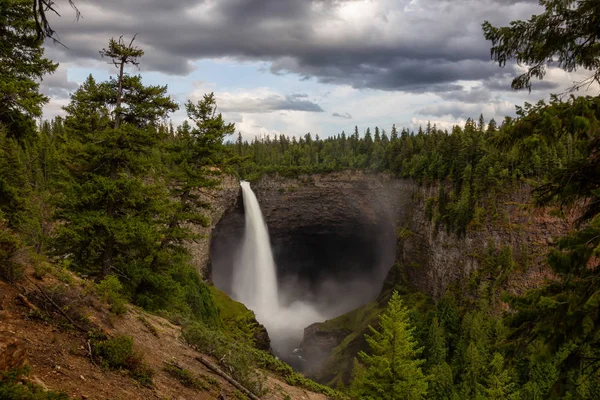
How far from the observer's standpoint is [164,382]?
8594 mm

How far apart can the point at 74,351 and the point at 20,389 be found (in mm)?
2644

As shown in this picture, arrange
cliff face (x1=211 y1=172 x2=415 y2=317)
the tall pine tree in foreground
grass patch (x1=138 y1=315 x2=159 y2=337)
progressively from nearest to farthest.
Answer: grass patch (x1=138 y1=315 x2=159 y2=337), the tall pine tree in foreground, cliff face (x1=211 y1=172 x2=415 y2=317)

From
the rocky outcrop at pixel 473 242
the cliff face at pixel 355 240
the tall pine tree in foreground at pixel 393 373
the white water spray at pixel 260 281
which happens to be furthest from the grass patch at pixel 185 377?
the white water spray at pixel 260 281

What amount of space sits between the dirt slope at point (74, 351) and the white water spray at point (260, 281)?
55297mm

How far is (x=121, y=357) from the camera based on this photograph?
25.8 feet

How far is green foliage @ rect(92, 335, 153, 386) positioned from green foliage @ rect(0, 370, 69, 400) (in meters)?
2.00

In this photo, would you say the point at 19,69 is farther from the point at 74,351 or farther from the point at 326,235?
the point at 326,235

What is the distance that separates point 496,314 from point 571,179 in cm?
3845

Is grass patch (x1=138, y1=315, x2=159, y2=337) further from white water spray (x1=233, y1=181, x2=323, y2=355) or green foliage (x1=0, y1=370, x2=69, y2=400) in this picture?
white water spray (x1=233, y1=181, x2=323, y2=355)

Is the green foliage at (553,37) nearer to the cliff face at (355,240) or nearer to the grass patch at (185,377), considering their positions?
the grass patch at (185,377)

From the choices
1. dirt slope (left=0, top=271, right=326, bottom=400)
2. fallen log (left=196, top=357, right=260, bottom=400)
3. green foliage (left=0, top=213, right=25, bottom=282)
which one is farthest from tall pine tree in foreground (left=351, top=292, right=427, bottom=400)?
green foliage (left=0, top=213, right=25, bottom=282)

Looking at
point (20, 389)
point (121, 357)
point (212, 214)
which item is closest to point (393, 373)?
point (121, 357)

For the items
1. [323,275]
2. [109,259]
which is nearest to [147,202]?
[109,259]

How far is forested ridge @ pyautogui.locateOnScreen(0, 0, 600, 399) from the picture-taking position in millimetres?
5832
